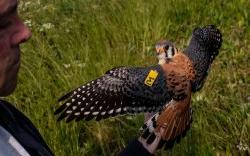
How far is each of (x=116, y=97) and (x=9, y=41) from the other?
2.28ft

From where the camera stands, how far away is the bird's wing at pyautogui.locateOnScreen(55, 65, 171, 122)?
2.08m

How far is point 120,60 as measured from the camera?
3.79 m

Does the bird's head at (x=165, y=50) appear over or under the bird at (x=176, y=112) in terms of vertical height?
over

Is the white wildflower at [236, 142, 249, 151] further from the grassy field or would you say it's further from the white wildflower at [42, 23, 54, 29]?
the white wildflower at [42, 23, 54, 29]

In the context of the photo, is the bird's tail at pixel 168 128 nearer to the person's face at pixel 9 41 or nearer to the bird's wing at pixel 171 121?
the bird's wing at pixel 171 121

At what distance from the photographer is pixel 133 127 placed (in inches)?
128

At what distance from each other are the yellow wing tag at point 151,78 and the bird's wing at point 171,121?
95 millimetres

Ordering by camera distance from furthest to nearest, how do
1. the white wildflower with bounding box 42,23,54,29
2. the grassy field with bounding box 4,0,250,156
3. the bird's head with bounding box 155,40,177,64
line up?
the white wildflower with bounding box 42,23,54,29
the grassy field with bounding box 4,0,250,156
the bird's head with bounding box 155,40,177,64

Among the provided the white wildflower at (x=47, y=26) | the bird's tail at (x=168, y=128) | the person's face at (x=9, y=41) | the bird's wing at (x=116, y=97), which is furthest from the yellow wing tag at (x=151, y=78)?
the white wildflower at (x=47, y=26)

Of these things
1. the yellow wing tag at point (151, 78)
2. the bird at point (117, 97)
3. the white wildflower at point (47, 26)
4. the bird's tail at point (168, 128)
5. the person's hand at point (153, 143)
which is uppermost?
the yellow wing tag at point (151, 78)

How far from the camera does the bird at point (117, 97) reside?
6.81ft

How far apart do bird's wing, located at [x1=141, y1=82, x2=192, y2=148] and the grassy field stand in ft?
2.97

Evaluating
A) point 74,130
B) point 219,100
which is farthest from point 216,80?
point 74,130

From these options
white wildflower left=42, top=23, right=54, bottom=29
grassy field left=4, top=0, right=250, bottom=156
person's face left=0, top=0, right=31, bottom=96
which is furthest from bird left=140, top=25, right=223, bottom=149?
white wildflower left=42, top=23, right=54, bottom=29
